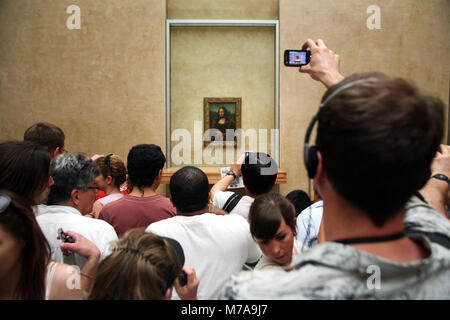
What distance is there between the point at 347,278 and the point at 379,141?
13.6 inches

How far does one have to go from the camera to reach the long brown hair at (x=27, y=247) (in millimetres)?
1607

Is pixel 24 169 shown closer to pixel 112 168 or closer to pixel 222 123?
pixel 112 168

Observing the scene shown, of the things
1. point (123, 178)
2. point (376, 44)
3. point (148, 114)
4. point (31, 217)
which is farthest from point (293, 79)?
point (31, 217)

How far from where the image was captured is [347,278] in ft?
2.99

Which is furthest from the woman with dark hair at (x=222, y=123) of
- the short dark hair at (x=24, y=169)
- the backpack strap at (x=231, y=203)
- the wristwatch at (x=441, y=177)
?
the wristwatch at (x=441, y=177)

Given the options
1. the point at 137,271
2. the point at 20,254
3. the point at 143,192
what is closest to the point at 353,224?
the point at 137,271

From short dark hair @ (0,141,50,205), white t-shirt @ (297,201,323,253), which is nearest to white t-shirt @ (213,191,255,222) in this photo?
white t-shirt @ (297,201,323,253)

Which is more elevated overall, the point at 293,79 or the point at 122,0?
the point at 122,0

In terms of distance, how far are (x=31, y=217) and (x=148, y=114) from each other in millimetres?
6326
